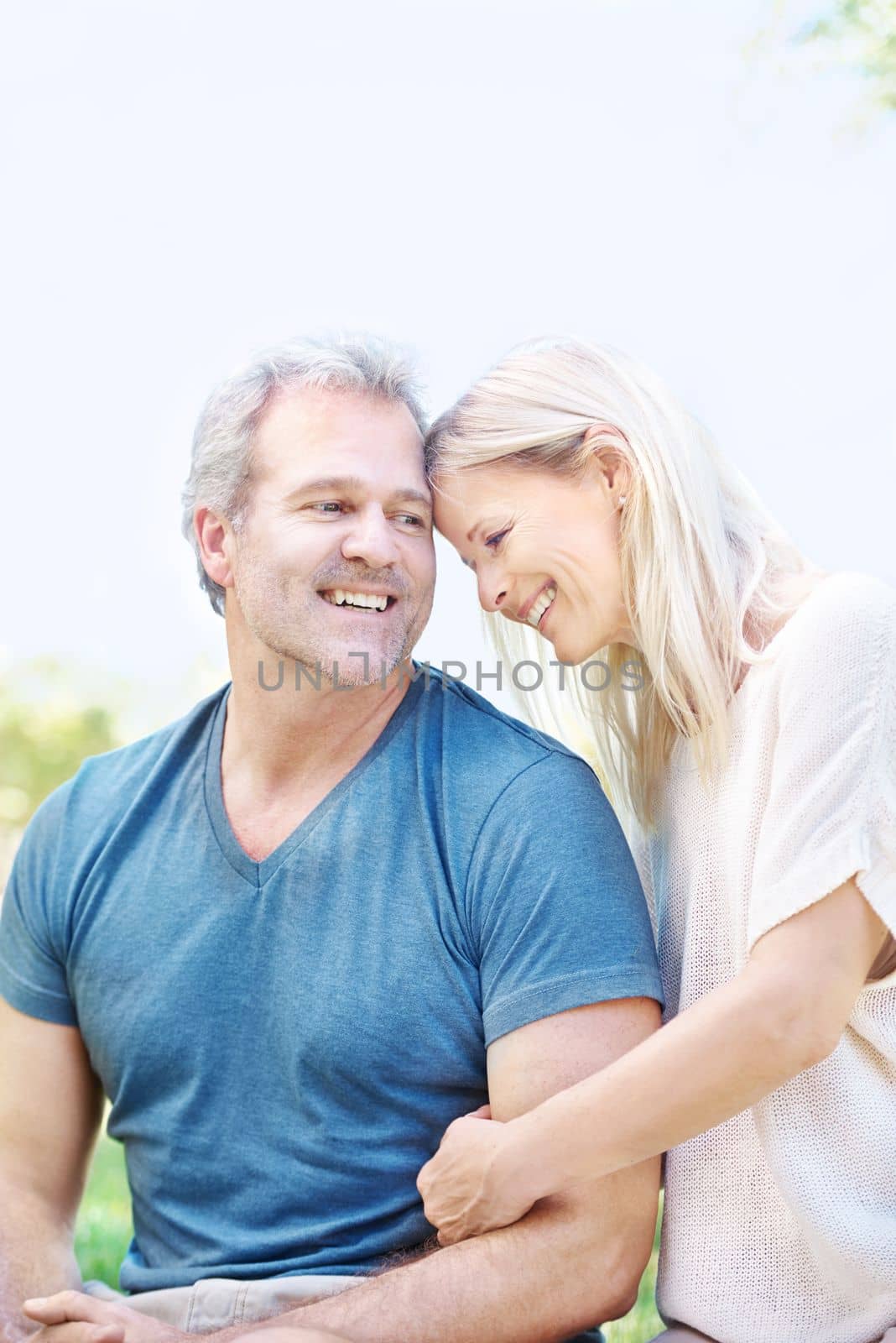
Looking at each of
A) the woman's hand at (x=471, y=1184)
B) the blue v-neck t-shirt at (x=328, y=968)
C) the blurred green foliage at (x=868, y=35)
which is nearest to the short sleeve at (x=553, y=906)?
the blue v-neck t-shirt at (x=328, y=968)

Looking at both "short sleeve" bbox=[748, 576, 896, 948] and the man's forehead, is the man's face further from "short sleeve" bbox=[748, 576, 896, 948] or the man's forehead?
"short sleeve" bbox=[748, 576, 896, 948]

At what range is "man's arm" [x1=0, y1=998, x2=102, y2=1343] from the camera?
2.11 meters

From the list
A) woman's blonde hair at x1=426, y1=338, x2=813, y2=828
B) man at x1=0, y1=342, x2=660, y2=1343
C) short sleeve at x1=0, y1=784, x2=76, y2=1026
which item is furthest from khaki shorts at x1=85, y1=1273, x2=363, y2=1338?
woman's blonde hair at x1=426, y1=338, x2=813, y2=828

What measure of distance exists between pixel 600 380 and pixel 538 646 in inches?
19.5

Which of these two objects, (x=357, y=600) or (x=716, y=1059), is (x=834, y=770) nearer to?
(x=716, y=1059)

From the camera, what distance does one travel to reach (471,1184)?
1.69 meters

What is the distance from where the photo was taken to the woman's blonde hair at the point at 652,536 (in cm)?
184

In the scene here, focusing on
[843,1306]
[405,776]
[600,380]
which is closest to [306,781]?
[405,776]

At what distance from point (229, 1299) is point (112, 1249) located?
49.6 inches

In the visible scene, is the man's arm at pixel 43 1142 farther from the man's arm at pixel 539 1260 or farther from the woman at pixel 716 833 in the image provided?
the woman at pixel 716 833

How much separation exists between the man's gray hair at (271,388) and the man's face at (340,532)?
0.02 m

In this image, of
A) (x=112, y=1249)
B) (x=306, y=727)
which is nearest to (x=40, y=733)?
(x=112, y=1249)

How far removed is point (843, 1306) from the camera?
1718 mm

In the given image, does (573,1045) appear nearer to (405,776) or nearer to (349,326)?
(405,776)
